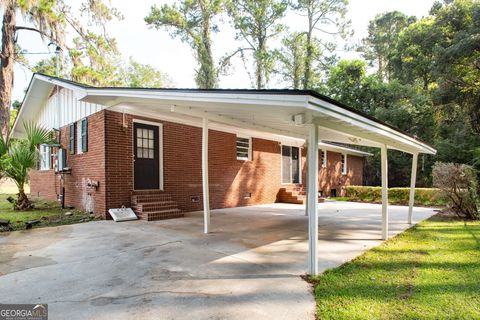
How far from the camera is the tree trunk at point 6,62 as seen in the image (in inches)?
510

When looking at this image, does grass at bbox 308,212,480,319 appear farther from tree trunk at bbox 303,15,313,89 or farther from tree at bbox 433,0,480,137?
tree trunk at bbox 303,15,313,89

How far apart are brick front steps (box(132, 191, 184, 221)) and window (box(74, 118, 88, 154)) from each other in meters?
2.32

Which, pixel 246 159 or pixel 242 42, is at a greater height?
pixel 242 42

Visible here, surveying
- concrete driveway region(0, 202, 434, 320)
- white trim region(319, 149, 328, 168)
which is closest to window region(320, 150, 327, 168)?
white trim region(319, 149, 328, 168)

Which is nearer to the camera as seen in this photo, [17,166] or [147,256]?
[147,256]

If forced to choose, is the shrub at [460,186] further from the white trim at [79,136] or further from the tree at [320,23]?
the tree at [320,23]

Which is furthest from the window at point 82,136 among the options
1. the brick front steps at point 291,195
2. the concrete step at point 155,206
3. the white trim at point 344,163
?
the white trim at point 344,163

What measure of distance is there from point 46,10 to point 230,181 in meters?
12.0

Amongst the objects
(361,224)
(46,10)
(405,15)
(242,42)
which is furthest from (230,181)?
(405,15)

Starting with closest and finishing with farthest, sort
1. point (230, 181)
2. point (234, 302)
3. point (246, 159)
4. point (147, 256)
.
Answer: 1. point (234, 302)
2. point (147, 256)
3. point (230, 181)
4. point (246, 159)

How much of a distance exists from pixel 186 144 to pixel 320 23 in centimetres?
2069

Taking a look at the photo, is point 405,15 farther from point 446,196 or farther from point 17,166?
point 17,166

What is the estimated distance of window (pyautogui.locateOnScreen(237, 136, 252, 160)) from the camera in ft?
39.9

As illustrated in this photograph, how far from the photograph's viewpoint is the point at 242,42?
80.1ft
